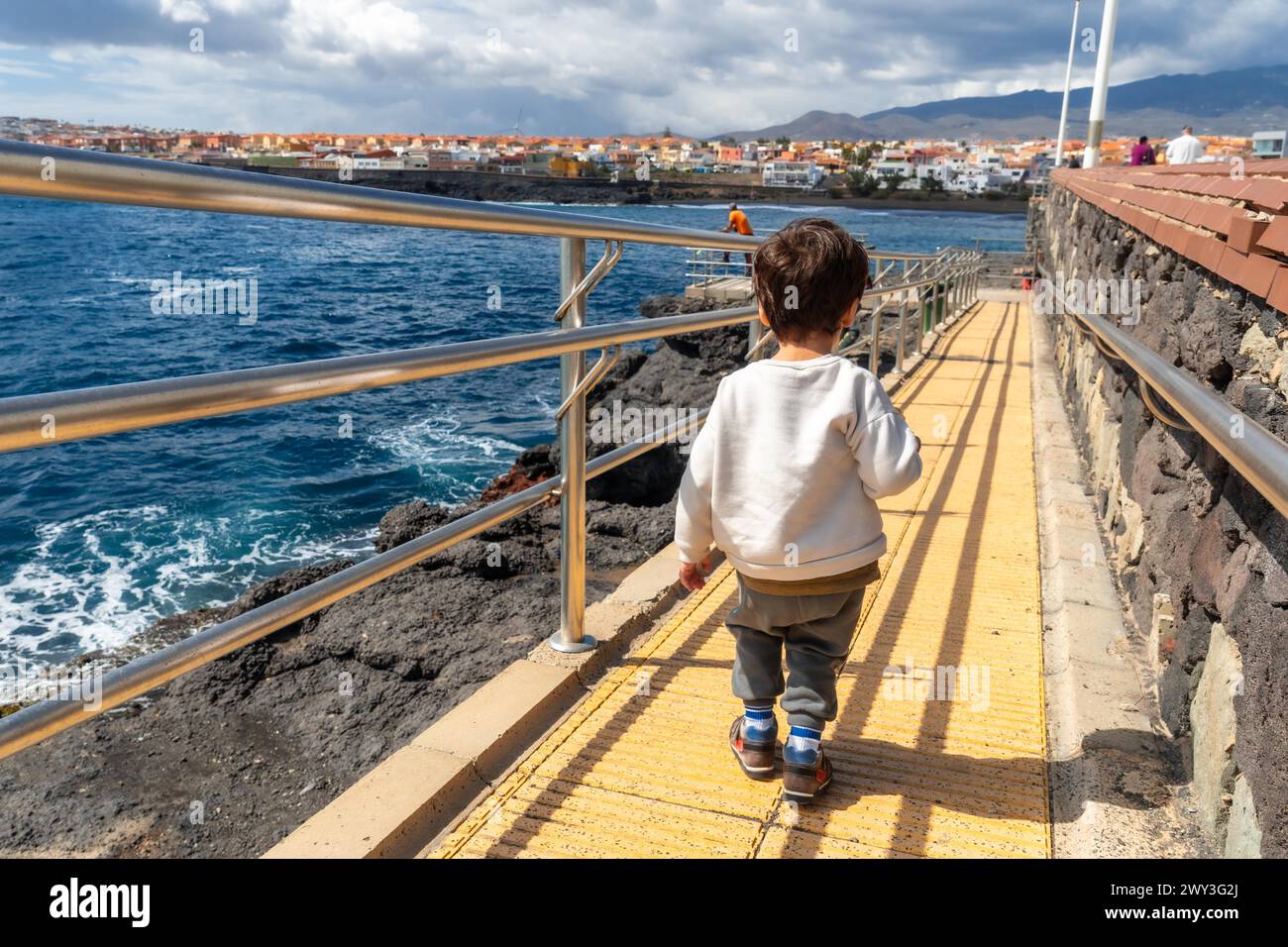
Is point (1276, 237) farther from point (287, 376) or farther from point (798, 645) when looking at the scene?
point (287, 376)

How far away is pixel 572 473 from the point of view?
2.65 m

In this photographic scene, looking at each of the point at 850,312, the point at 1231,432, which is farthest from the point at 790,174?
the point at 1231,432

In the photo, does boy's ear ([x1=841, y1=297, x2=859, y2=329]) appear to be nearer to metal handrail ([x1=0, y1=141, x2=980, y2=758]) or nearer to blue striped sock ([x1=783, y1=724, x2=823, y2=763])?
metal handrail ([x1=0, y1=141, x2=980, y2=758])

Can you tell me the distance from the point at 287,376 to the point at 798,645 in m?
1.20

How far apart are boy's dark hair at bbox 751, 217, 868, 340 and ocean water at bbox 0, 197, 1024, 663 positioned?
4.39 metres

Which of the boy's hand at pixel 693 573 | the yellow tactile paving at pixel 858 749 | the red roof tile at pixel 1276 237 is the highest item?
the red roof tile at pixel 1276 237

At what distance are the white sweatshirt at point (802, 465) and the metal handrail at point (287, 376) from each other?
0.53 metres

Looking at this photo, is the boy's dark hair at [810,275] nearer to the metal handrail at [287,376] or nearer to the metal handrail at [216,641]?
the metal handrail at [287,376]

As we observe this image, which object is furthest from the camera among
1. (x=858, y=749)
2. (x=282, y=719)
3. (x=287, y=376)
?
(x=282, y=719)

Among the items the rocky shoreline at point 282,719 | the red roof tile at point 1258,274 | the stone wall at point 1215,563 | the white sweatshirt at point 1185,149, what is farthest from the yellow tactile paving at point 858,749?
the white sweatshirt at point 1185,149

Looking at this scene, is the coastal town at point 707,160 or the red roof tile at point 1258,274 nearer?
the red roof tile at point 1258,274

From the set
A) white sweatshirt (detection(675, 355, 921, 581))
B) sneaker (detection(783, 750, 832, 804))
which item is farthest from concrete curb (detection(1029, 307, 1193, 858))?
white sweatshirt (detection(675, 355, 921, 581))

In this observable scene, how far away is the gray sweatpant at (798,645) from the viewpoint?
6.81 feet
